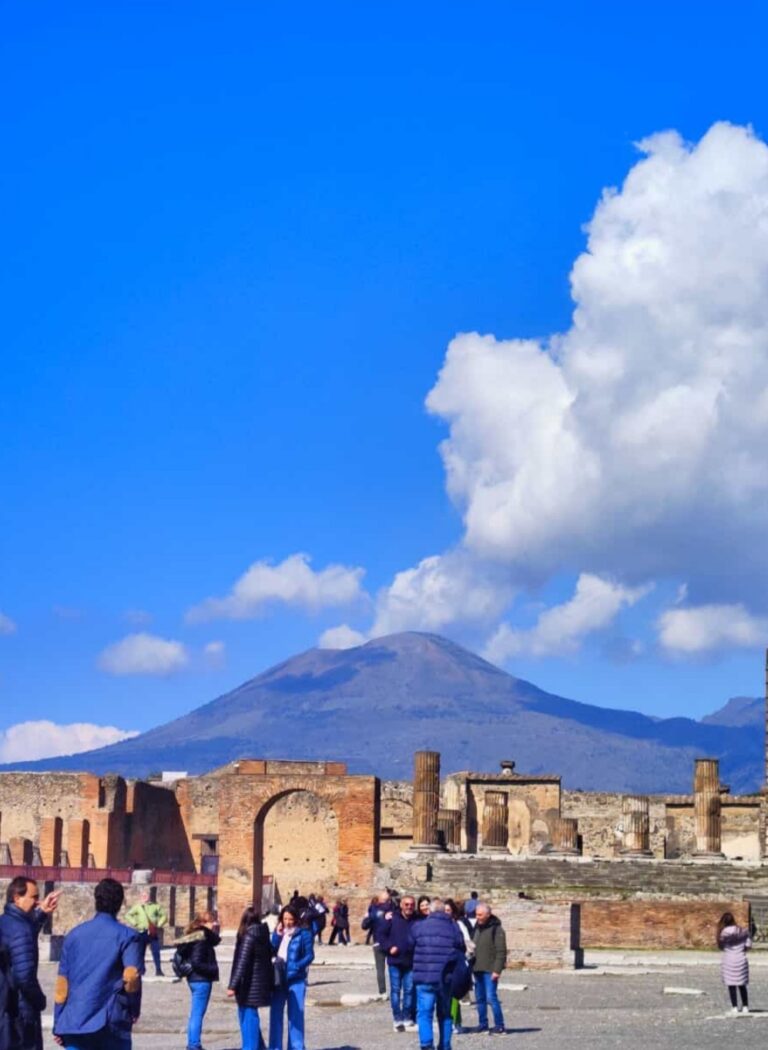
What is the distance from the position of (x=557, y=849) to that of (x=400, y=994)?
25.1 m

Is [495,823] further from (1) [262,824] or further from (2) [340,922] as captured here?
(2) [340,922]

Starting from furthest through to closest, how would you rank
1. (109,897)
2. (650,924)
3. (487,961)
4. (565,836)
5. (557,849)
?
(565,836) < (557,849) < (650,924) < (487,961) < (109,897)

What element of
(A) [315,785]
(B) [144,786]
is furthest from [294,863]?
(A) [315,785]

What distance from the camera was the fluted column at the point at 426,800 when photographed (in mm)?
38156

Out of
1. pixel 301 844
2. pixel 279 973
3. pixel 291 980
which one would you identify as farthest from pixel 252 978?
pixel 301 844

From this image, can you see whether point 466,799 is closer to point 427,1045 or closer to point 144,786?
point 144,786

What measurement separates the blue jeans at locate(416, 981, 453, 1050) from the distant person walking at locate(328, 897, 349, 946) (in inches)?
678

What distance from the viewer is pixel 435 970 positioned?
1399 centimetres

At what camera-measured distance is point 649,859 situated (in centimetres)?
3612

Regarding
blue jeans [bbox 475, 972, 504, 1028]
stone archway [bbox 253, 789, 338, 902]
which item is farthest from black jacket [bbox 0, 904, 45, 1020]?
stone archway [bbox 253, 789, 338, 902]

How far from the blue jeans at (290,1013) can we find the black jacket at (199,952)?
0.78 meters

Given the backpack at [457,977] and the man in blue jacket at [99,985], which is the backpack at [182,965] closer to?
the backpack at [457,977]

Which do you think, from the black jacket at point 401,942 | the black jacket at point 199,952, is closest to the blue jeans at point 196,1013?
the black jacket at point 199,952

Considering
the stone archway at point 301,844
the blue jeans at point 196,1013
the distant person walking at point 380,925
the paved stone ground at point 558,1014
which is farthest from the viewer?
the stone archway at point 301,844
